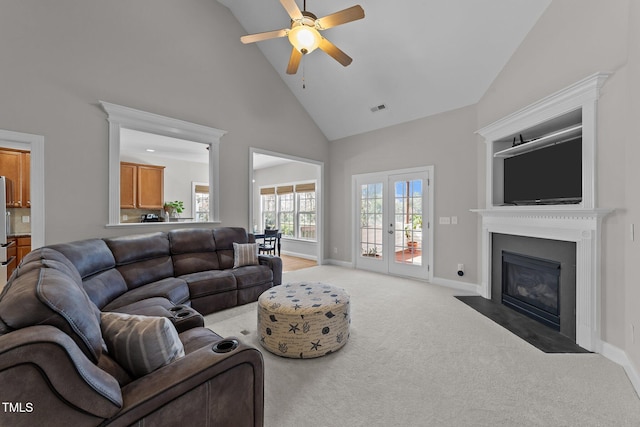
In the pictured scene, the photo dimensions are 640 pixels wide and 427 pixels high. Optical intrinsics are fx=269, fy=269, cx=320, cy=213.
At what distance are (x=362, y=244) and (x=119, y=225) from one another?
13.8ft

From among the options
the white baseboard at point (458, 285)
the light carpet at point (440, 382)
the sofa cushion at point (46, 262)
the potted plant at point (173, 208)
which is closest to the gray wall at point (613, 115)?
the light carpet at point (440, 382)

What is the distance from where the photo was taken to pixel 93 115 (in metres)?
3.23

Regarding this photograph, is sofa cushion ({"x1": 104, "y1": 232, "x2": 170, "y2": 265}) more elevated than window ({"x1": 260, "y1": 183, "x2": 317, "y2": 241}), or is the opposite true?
window ({"x1": 260, "y1": 183, "x2": 317, "y2": 241})

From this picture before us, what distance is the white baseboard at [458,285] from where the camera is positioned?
162 inches

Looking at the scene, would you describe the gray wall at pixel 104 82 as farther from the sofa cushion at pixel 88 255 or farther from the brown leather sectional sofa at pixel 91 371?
the brown leather sectional sofa at pixel 91 371

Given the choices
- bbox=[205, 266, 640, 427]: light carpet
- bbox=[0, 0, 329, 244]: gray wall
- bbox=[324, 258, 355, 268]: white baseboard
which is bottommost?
bbox=[205, 266, 640, 427]: light carpet

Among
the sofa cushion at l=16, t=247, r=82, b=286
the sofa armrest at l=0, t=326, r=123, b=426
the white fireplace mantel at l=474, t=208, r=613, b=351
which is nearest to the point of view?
the sofa armrest at l=0, t=326, r=123, b=426

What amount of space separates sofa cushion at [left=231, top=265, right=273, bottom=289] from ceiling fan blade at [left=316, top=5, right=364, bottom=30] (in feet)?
9.76

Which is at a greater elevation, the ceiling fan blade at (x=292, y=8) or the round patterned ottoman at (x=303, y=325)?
the ceiling fan blade at (x=292, y=8)

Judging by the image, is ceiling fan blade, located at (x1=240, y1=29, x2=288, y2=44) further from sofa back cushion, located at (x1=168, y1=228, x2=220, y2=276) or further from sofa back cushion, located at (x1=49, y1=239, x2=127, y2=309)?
sofa back cushion, located at (x1=49, y1=239, x2=127, y2=309)

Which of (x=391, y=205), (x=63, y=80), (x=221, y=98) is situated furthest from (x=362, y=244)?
(x=63, y=80)

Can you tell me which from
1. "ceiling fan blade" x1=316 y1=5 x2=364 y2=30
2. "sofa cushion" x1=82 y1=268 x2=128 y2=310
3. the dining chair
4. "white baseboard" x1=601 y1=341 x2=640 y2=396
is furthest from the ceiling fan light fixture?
the dining chair

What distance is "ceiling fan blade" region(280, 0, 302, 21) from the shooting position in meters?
2.44

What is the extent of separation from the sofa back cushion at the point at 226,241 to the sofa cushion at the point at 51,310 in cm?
272
